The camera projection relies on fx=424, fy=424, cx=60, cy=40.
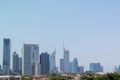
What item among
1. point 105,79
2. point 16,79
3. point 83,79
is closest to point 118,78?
point 105,79

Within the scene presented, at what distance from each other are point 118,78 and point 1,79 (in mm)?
75984

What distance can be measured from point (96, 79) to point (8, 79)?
230ft

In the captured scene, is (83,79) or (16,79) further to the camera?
(16,79)

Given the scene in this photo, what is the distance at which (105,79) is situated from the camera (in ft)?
326

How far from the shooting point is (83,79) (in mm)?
119562

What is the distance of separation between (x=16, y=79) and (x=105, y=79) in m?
67.9

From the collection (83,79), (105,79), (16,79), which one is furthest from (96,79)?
(16,79)

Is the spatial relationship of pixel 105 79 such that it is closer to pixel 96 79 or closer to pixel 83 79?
pixel 96 79

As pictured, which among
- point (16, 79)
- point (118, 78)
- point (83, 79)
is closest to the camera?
point (118, 78)

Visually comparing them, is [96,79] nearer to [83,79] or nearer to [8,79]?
[83,79]

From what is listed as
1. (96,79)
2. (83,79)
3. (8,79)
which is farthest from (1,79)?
(96,79)

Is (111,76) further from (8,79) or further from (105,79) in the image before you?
(8,79)

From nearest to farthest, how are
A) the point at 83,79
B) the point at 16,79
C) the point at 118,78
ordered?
1. the point at 118,78
2. the point at 83,79
3. the point at 16,79

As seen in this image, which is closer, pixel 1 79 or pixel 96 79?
pixel 96 79
